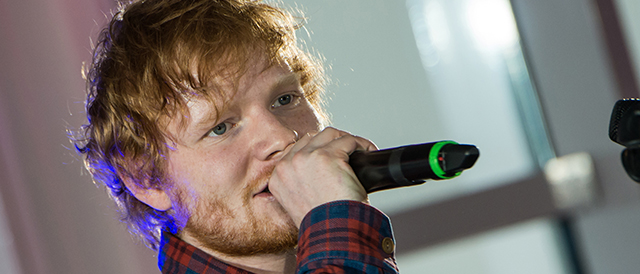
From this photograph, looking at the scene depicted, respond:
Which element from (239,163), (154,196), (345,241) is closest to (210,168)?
(239,163)

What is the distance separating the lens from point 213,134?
95cm

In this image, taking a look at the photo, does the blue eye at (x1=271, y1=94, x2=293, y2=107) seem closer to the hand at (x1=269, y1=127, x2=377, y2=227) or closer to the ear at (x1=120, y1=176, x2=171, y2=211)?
the hand at (x1=269, y1=127, x2=377, y2=227)

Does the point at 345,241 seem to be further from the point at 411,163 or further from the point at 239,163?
the point at 239,163

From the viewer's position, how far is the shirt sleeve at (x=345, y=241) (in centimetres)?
72

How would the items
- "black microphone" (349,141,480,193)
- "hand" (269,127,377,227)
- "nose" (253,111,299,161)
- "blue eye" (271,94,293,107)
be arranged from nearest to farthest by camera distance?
1. "black microphone" (349,141,480,193)
2. "hand" (269,127,377,227)
3. "nose" (253,111,299,161)
4. "blue eye" (271,94,293,107)

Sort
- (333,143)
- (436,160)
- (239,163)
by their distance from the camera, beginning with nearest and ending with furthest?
(436,160), (333,143), (239,163)

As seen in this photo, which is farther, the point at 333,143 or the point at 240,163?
Result: the point at 240,163

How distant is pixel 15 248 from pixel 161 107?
0.80m

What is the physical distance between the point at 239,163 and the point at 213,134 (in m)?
0.07

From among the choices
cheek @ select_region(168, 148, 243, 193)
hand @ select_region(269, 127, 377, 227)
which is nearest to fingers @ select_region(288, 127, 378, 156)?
hand @ select_region(269, 127, 377, 227)

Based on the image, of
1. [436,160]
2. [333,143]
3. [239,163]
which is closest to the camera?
[436,160]

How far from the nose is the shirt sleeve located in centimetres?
17

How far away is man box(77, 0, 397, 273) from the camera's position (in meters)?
0.92

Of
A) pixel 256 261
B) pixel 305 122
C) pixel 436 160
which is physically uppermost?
pixel 305 122
